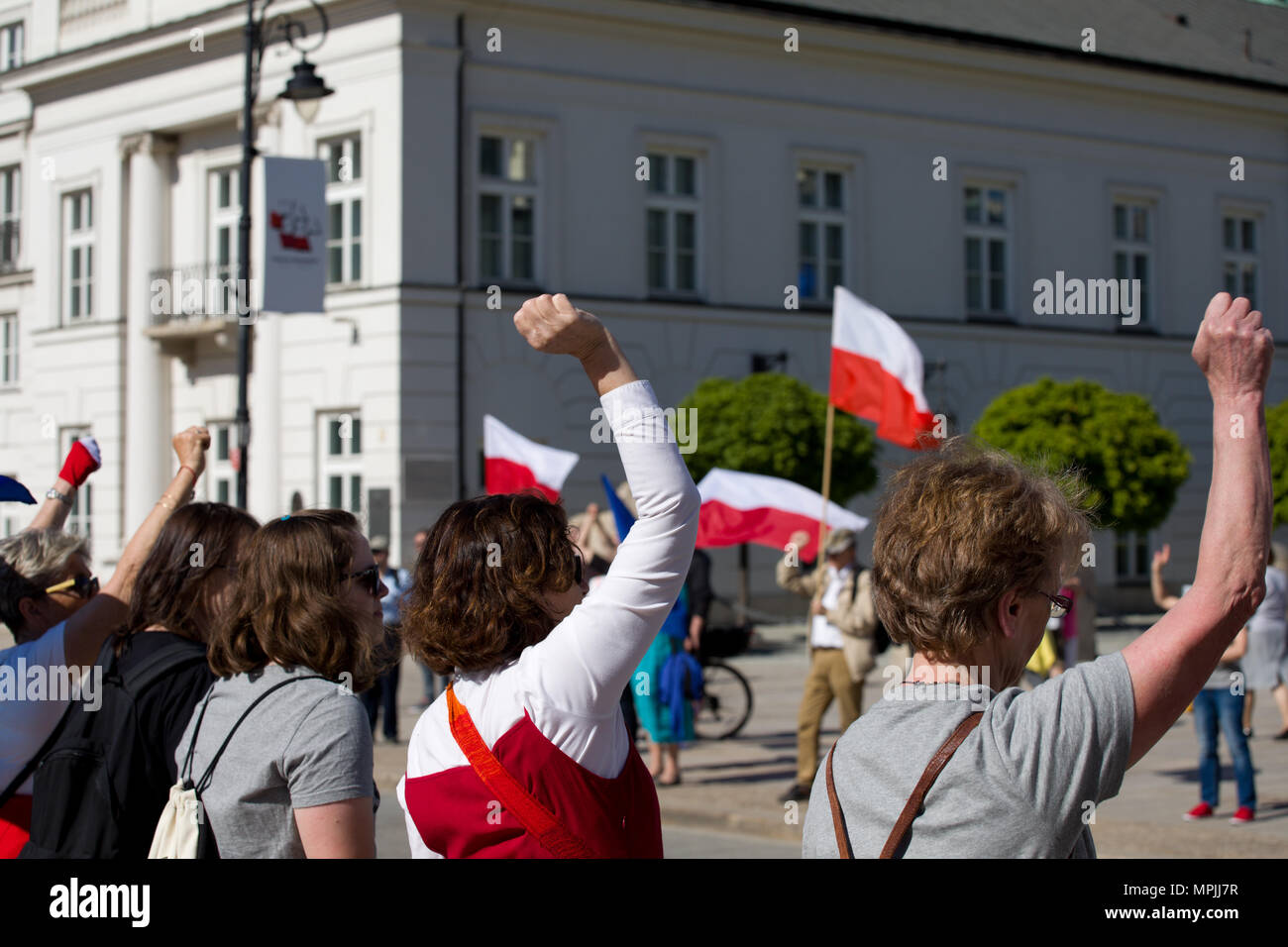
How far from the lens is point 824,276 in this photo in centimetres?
2864

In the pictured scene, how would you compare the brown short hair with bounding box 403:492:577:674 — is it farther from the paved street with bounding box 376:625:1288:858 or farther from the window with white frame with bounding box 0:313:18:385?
the window with white frame with bounding box 0:313:18:385

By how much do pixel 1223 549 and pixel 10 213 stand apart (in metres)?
32.9

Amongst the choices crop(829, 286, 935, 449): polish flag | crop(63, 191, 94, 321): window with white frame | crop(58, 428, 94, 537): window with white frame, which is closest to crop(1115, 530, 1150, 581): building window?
crop(829, 286, 935, 449): polish flag

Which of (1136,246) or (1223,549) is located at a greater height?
(1136,246)

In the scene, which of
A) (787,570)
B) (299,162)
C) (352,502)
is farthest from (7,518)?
(787,570)

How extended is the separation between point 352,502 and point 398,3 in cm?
775

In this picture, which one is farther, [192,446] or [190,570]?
[192,446]

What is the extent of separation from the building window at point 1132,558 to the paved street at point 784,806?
594 inches

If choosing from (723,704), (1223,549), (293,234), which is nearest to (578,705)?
(1223,549)

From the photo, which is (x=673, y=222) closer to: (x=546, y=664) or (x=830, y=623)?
(x=830, y=623)

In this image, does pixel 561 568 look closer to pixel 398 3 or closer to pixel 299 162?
pixel 299 162

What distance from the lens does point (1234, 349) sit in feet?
7.29

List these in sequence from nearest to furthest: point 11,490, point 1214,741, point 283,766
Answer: point 283,766
point 11,490
point 1214,741
